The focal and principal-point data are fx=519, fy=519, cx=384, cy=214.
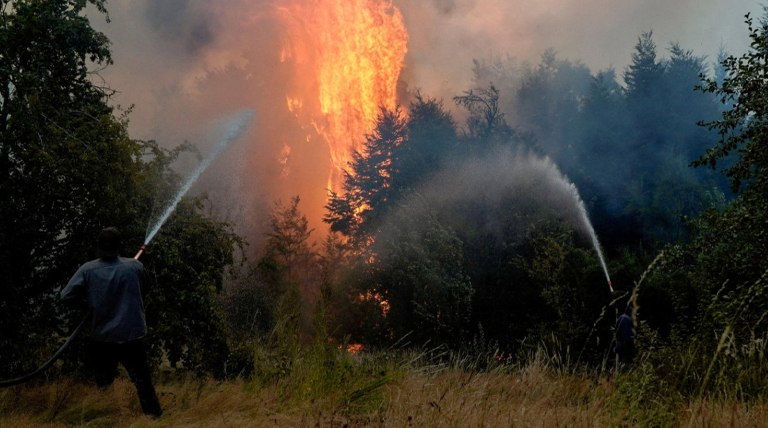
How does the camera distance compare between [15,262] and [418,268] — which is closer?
[15,262]

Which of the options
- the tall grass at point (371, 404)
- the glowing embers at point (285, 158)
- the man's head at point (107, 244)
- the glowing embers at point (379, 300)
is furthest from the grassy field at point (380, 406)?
the glowing embers at point (285, 158)

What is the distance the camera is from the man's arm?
563cm

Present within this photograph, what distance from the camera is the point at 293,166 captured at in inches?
3238

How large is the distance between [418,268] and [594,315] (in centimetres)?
956

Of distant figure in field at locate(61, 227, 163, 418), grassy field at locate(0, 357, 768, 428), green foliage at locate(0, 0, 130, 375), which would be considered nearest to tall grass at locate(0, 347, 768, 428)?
grassy field at locate(0, 357, 768, 428)

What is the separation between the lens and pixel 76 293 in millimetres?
5699

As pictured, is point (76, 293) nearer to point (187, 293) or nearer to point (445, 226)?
point (187, 293)

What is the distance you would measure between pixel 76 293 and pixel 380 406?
142 inches

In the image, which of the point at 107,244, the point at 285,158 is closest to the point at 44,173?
the point at 107,244

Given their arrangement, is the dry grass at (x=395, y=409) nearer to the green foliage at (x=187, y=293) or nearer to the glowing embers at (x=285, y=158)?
the green foliage at (x=187, y=293)

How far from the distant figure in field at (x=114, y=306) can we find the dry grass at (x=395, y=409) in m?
0.41

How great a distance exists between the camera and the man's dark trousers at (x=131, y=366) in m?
5.70

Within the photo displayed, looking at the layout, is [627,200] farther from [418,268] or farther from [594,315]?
[594,315]

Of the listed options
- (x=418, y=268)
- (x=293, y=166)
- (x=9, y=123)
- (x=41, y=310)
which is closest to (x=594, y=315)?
(x=418, y=268)
